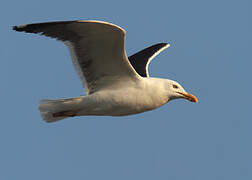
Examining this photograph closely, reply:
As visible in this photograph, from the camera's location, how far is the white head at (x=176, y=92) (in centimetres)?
1130

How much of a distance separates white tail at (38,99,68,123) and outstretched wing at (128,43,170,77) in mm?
2479

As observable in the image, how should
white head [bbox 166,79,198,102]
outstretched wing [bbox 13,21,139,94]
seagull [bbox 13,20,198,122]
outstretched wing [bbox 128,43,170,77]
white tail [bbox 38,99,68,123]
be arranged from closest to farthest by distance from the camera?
1. outstretched wing [bbox 13,21,139,94]
2. seagull [bbox 13,20,198,122]
3. white tail [bbox 38,99,68,123]
4. white head [bbox 166,79,198,102]
5. outstretched wing [bbox 128,43,170,77]

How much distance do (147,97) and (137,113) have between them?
41 centimetres

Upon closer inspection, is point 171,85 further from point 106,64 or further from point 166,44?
point 166,44

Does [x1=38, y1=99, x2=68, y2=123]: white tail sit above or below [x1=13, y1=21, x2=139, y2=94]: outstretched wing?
below

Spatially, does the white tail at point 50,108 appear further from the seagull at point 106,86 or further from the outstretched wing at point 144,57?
the outstretched wing at point 144,57

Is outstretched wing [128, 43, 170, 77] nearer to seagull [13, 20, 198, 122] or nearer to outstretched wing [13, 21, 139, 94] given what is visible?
seagull [13, 20, 198, 122]

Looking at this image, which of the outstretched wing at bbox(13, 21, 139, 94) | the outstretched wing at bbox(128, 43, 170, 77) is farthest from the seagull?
the outstretched wing at bbox(128, 43, 170, 77)

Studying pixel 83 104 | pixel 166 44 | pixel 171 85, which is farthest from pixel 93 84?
pixel 166 44

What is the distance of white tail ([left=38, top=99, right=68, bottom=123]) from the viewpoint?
431 inches

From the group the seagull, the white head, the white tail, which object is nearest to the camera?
the seagull

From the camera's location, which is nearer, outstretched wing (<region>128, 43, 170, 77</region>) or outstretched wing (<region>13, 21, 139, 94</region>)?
outstretched wing (<region>13, 21, 139, 94</region>)

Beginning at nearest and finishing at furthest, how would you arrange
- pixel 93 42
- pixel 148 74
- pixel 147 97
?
1. pixel 93 42
2. pixel 147 97
3. pixel 148 74

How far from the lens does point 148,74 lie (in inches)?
505
